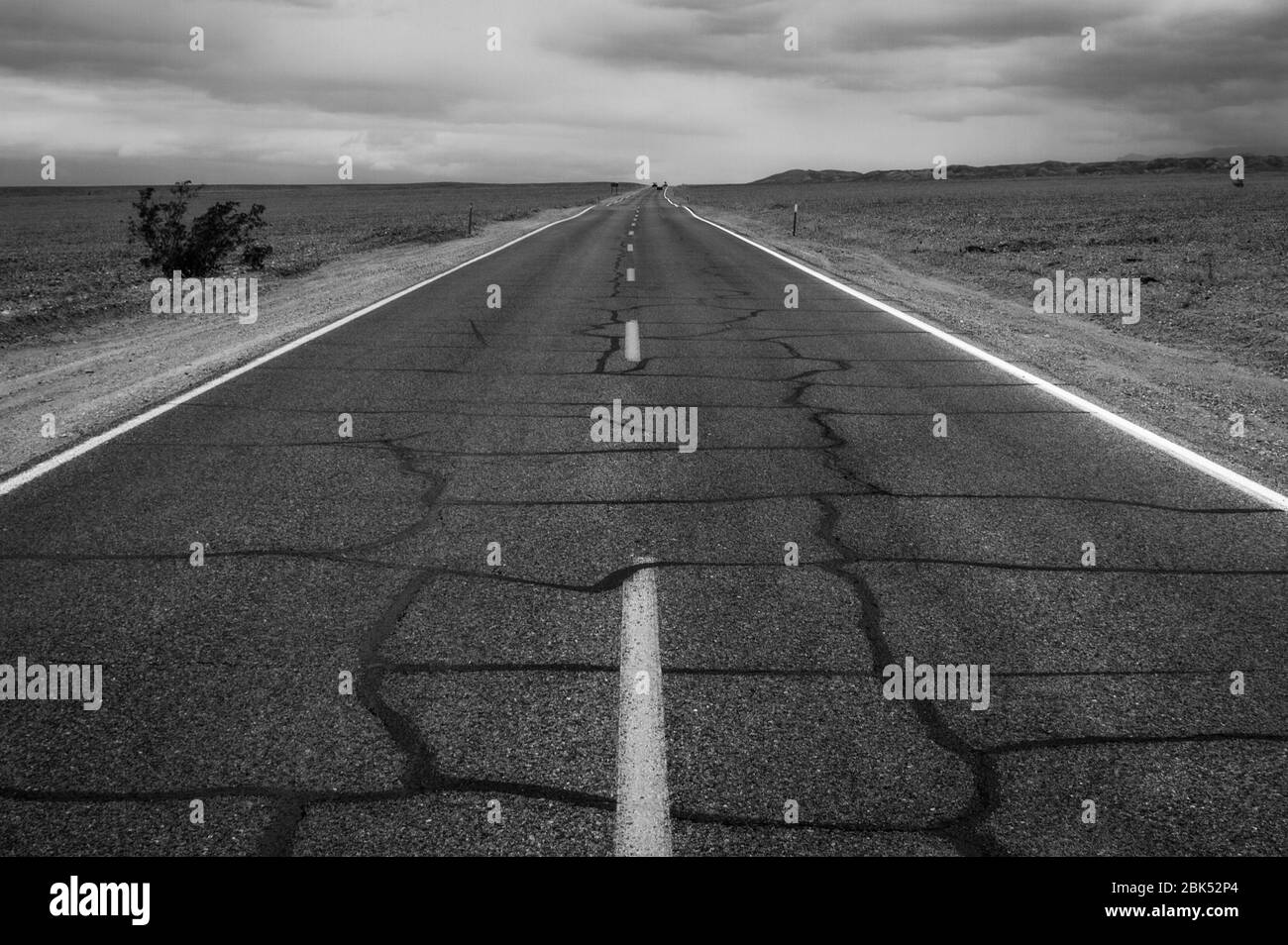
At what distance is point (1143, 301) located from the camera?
1670cm

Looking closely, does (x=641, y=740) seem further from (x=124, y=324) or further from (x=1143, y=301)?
(x=1143, y=301)

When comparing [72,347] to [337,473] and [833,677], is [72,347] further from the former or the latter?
[833,677]

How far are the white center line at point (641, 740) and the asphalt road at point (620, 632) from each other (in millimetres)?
52

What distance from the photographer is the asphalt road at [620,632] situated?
314 cm

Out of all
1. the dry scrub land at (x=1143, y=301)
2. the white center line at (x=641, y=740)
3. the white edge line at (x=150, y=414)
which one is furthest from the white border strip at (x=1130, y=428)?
the white edge line at (x=150, y=414)

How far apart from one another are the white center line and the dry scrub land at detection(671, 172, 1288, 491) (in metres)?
4.53

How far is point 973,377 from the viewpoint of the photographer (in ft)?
32.6

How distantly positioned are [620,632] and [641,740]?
2.86 ft

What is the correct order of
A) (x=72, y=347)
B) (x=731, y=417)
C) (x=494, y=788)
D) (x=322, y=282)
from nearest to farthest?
(x=494, y=788)
(x=731, y=417)
(x=72, y=347)
(x=322, y=282)

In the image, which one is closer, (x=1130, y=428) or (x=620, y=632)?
(x=620, y=632)

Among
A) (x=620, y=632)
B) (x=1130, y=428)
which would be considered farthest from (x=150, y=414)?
(x=1130, y=428)

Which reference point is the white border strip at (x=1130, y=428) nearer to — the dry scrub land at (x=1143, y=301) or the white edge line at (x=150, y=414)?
the dry scrub land at (x=1143, y=301)

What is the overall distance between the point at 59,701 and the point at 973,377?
27.1 ft
